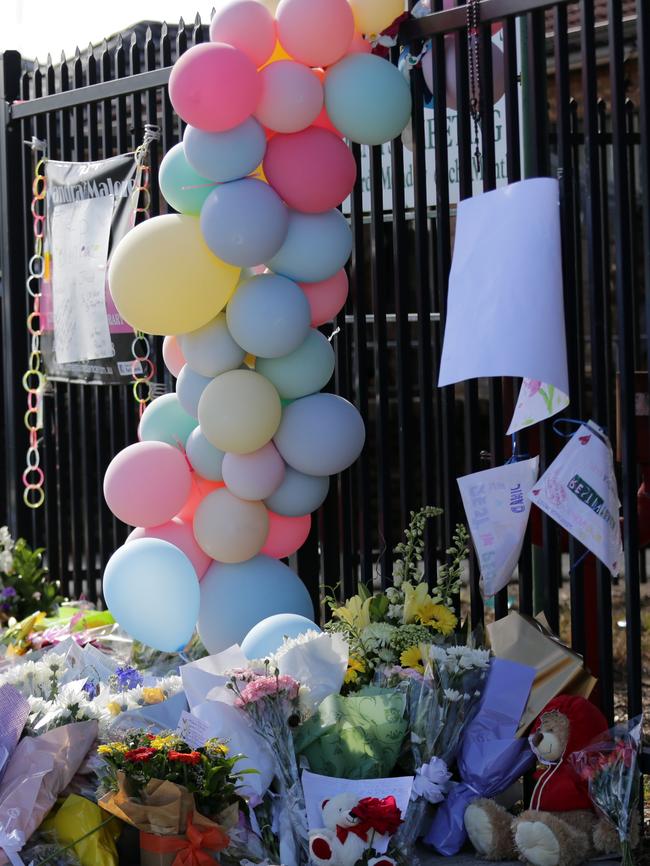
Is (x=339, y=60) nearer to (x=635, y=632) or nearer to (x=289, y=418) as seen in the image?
(x=289, y=418)

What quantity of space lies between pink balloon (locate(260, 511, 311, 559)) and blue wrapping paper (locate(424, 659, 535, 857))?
1.11m

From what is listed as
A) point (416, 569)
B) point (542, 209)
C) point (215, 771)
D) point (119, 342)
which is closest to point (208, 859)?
point (215, 771)

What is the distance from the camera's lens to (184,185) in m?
→ 4.16

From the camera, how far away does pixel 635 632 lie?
3758 millimetres

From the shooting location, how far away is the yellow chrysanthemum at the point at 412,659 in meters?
3.68

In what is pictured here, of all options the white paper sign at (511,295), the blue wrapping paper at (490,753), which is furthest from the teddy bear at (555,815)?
the white paper sign at (511,295)

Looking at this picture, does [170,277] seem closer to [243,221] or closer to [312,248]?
[243,221]

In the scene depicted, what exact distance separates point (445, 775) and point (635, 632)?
2.67 feet

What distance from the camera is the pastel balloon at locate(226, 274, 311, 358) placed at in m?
4.04

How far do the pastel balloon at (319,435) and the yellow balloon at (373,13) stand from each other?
1308mm

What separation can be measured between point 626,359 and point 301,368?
3.71ft

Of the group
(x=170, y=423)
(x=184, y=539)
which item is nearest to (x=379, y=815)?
(x=184, y=539)

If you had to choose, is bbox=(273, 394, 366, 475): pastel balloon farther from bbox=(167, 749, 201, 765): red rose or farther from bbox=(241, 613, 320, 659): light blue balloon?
bbox=(167, 749, 201, 765): red rose

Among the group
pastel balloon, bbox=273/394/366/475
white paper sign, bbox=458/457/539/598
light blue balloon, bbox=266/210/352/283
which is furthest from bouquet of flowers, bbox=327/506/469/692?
light blue balloon, bbox=266/210/352/283
